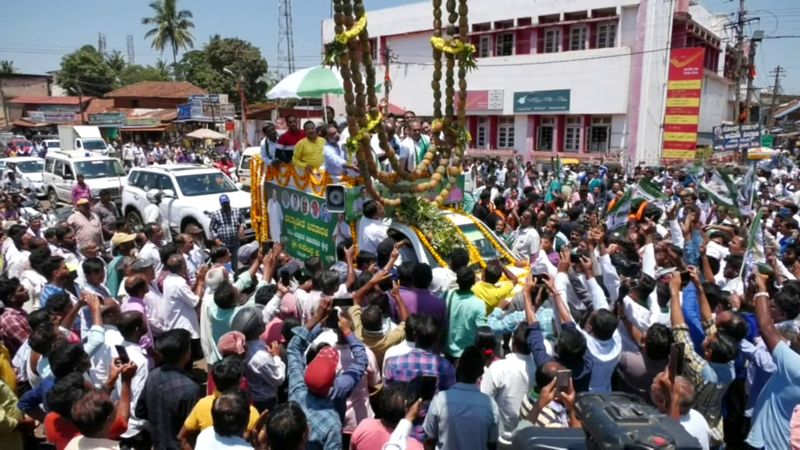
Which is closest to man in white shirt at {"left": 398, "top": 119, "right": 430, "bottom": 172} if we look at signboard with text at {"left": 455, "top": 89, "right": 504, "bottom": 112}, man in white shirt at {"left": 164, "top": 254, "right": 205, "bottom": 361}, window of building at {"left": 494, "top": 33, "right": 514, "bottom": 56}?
man in white shirt at {"left": 164, "top": 254, "right": 205, "bottom": 361}

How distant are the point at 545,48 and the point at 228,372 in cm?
2806

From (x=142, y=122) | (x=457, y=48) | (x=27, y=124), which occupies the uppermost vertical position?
(x=457, y=48)

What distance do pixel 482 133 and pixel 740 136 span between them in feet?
61.7

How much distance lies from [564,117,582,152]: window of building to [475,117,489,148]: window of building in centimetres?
465

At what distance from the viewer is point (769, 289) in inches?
194

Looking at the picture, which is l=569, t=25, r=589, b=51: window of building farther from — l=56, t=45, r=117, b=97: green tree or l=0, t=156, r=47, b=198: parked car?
l=56, t=45, r=117, b=97: green tree

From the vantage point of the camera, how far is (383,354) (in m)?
4.05

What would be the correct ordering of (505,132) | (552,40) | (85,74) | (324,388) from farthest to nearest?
(85,74)
(505,132)
(552,40)
(324,388)

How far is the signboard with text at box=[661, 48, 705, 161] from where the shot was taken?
24.0 m

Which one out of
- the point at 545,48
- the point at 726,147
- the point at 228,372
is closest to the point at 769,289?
the point at 228,372

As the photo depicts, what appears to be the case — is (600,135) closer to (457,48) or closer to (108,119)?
(457,48)

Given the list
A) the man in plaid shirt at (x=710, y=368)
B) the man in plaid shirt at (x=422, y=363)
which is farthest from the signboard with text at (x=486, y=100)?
the man in plaid shirt at (x=422, y=363)

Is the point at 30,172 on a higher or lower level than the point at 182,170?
lower

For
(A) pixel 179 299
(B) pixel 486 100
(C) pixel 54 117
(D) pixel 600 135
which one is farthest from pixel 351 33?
(C) pixel 54 117
